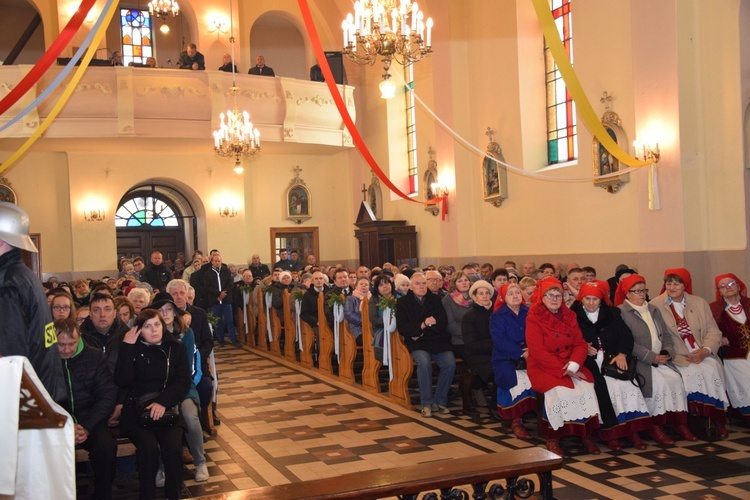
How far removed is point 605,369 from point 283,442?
287cm

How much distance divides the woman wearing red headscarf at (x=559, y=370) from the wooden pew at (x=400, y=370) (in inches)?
81.3

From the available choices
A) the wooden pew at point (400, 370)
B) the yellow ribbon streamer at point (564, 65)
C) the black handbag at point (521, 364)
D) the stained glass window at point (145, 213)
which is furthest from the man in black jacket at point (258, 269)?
the black handbag at point (521, 364)

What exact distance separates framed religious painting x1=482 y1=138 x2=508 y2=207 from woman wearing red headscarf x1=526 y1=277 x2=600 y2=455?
8.46 metres

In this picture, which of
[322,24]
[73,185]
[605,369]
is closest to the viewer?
[605,369]

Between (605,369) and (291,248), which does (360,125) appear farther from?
(605,369)

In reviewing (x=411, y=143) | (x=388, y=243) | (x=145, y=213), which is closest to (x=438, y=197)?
(x=388, y=243)

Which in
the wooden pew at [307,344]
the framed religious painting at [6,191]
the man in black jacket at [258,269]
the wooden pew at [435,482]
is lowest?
the wooden pew at [307,344]

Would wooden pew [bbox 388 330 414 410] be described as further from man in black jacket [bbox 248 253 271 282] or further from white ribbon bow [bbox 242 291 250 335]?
man in black jacket [bbox 248 253 271 282]

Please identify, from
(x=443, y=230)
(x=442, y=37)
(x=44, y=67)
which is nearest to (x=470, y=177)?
(x=443, y=230)

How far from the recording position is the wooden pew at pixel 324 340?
35.2 ft

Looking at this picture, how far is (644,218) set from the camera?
1096cm

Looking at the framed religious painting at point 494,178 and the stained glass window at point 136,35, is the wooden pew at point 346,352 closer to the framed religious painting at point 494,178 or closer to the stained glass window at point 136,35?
the framed religious painting at point 494,178

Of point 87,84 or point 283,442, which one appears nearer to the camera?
point 283,442

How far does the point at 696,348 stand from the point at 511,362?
160cm
